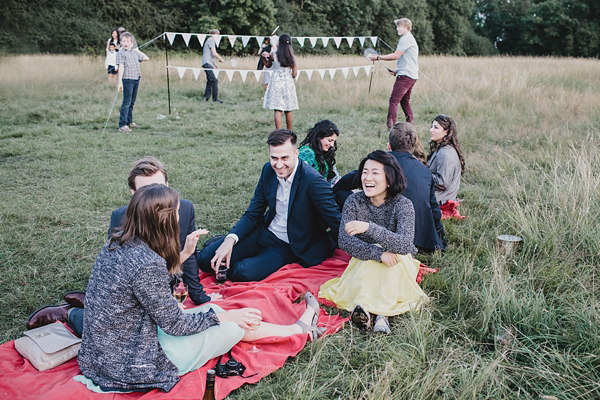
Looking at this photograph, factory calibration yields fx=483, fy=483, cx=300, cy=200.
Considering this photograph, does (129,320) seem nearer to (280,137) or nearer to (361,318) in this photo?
(361,318)

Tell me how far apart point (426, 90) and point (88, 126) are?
8.44 metres

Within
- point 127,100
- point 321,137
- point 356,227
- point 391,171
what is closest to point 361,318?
point 356,227

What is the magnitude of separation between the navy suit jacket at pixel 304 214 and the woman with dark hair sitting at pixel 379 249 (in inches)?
15.9

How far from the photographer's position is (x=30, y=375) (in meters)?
2.80

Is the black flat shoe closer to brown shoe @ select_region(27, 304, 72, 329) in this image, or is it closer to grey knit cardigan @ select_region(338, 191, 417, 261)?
grey knit cardigan @ select_region(338, 191, 417, 261)

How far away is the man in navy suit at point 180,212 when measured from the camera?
3471 millimetres

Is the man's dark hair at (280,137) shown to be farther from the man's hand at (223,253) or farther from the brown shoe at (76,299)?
the brown shoe at (76,299)

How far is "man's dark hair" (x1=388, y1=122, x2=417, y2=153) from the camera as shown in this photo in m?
4.62

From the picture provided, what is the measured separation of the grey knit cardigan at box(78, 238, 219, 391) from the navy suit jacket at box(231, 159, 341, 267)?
174 cm

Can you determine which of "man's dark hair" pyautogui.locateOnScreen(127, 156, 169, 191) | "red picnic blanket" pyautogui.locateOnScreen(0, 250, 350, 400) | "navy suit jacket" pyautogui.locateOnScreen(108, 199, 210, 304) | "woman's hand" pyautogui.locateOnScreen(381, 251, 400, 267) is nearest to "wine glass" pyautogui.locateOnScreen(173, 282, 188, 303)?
"navy suit jacket" pyautogui.locateOnScreen(108, 199, 210, 304)

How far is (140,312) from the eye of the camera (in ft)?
8.34

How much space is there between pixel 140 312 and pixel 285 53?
23.2ft

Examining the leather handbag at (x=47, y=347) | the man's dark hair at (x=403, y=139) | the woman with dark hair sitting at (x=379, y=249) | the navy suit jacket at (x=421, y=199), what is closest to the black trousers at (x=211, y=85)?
the man's dark hair at (x=403, y=139)

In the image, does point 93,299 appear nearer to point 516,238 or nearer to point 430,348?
point 430,348
